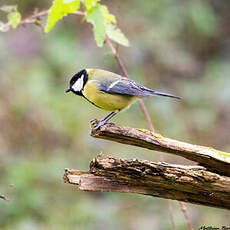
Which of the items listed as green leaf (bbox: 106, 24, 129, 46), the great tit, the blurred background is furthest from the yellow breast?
the blurred background

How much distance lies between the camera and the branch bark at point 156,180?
1.98 meters

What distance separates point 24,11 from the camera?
6773mm

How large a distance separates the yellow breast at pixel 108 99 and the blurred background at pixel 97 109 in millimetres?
1727

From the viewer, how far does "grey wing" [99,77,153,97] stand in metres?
2.69

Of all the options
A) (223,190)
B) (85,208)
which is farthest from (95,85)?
(85,208)

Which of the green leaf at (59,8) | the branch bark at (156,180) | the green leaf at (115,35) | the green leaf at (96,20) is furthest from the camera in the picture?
the green leaf at (115,35)

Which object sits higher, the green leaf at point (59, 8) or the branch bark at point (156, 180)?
the green leaf at point (59, 8)

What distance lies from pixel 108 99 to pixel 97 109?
8.78ft

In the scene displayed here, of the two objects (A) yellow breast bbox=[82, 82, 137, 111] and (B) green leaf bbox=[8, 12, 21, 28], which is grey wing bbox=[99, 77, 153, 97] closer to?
(A) yellow breast bbox=[82, 82, 137, 111]

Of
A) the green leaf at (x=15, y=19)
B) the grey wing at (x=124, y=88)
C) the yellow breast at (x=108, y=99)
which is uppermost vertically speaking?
the green leaf at (x=15, y=19)

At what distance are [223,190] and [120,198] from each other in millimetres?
2675

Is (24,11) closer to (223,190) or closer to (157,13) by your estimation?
(157,13)

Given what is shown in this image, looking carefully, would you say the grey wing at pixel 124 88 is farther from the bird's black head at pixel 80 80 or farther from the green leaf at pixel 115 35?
the green leaf at pixel 115 35

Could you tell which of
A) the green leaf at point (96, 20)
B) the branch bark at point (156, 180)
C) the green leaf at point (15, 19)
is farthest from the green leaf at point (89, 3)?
the branch bark at point (156, 180)
